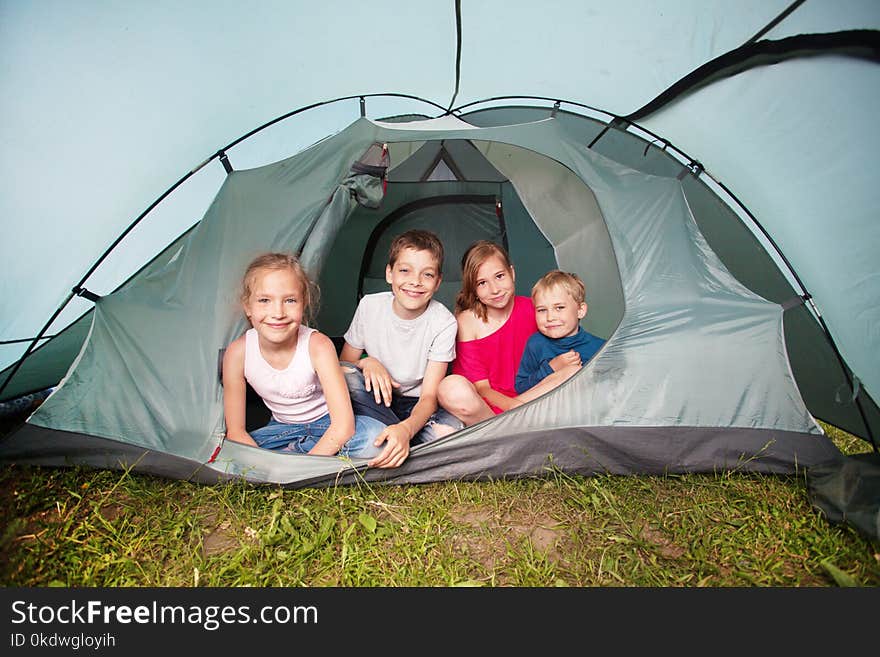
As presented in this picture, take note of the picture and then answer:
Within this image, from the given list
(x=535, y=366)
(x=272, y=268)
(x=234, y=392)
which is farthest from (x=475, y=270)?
(x=234, y=392)

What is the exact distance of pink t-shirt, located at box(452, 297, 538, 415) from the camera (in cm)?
222

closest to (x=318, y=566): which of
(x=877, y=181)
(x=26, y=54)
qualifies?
(x=26, y=54)

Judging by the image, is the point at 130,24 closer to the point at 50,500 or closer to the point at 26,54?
the point at 26,54

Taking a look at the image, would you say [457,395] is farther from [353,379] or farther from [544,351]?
[544,351]

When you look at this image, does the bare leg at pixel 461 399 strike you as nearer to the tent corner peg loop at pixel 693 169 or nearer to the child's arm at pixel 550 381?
the child's arm at pixel 550 381

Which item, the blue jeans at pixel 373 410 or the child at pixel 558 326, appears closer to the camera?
the blue jeans at pixel 373 410

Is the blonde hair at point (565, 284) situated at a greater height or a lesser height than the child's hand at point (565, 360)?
greater

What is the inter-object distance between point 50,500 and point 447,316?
1.29 meters

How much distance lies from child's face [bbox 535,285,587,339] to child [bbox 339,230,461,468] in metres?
0.41

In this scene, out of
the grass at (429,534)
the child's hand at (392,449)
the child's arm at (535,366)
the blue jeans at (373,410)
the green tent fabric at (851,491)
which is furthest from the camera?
the child's arm at (535,366)

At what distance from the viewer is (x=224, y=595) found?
1.21 meters

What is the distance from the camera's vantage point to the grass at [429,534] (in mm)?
1311

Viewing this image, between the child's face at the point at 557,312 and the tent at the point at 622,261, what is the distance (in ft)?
0.86

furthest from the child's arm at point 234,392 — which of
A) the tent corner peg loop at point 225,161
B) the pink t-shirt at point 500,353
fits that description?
the pink t-shirt at point 500,353
